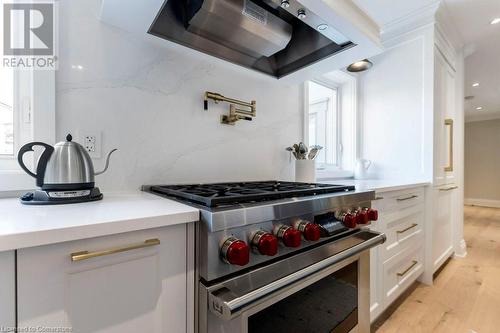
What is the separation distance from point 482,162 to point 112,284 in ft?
27.4

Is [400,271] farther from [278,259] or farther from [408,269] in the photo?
[278,259]

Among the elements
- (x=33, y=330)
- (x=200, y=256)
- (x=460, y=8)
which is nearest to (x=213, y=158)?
(x=200, y=256)

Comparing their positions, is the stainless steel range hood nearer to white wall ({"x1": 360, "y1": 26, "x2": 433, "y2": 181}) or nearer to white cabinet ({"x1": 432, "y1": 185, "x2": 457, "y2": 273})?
white wall ({"x1": 360, "y1": 26, "x2": 433, "y2": 181})

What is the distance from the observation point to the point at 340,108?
8.19 ft

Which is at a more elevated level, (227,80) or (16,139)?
(227,80)

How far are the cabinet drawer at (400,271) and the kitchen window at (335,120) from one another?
858mm

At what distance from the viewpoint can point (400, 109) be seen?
7.00 feet

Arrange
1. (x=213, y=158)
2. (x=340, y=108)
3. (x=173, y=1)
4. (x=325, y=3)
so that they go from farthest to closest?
(x=340, y=108) < (x=213, y=158) < (x=173, y=1) < (x=325, y=3)

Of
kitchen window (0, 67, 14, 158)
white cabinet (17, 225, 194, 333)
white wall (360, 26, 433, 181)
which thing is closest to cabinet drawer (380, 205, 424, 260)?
white wall (360, 26, 433, 181)

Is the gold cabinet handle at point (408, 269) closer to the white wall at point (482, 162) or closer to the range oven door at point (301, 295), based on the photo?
the range oven door at point (301, 295)

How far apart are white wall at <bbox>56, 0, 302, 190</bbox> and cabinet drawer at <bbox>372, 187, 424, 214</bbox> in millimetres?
710

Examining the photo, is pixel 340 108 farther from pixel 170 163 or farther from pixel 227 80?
pixel 170 163

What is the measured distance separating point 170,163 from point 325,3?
0.94m

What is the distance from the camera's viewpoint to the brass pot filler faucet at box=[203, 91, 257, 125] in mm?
1263
